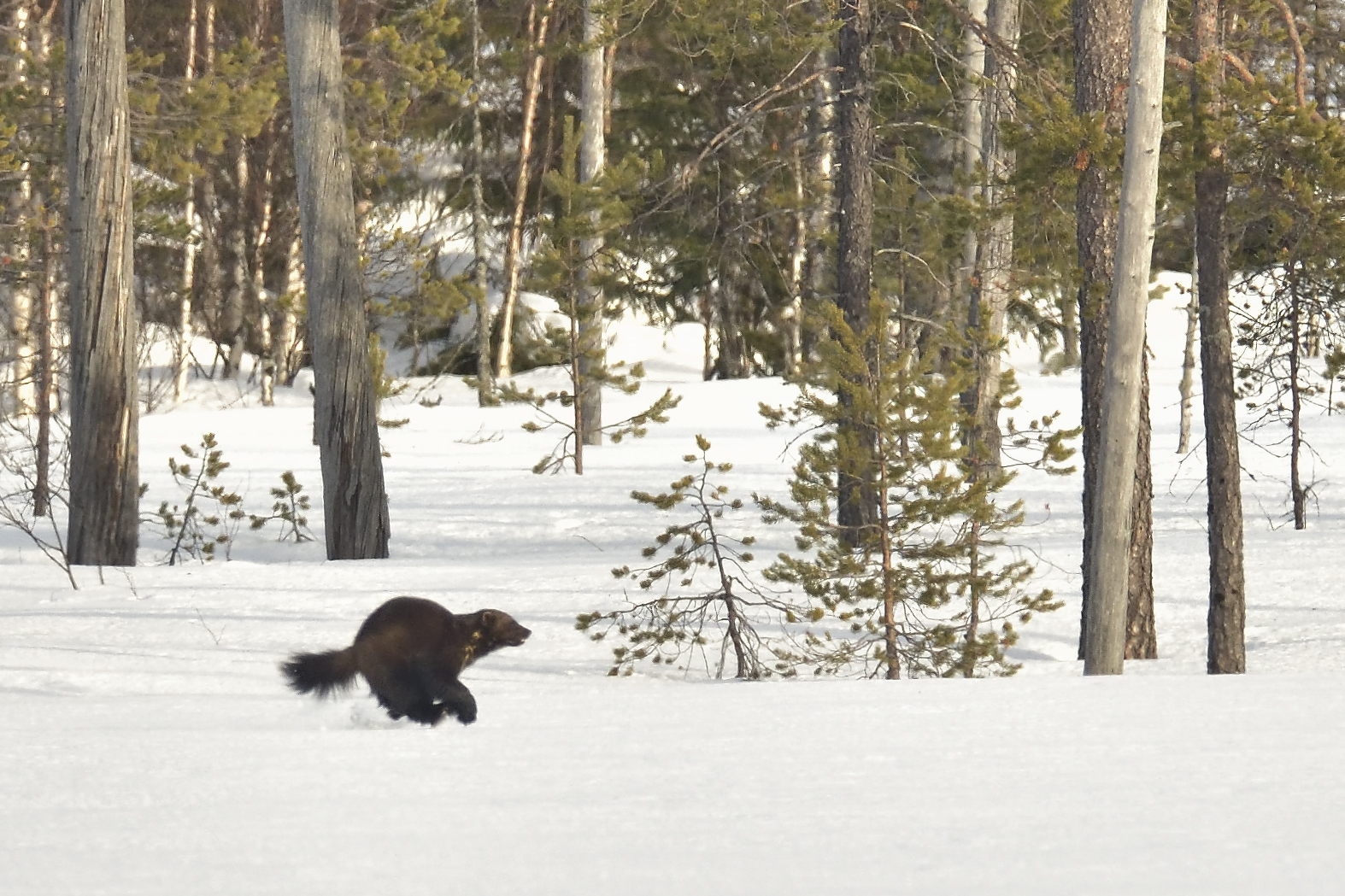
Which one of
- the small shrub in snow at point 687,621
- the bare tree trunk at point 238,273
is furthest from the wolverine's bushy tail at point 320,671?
the bare tree trunk at point 238,273

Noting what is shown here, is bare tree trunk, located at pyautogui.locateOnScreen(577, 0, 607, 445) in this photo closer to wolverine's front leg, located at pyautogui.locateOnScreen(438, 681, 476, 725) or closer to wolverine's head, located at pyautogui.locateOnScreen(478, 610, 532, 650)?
wolverine's head, located at pyautogui.locateOnScreen(478, 610, 532, 650)

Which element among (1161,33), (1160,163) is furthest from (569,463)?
(1161,33)

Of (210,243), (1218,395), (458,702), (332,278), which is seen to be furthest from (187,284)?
(458,702)

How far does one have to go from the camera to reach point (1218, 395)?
33.9ft

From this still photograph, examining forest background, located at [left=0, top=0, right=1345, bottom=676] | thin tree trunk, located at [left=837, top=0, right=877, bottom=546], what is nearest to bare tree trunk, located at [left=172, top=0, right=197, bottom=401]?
forest background, located at [left=0, top=0, right=1345, bottom=676]

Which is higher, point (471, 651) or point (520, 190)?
point (520, 190)

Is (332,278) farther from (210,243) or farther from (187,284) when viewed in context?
(210,243)

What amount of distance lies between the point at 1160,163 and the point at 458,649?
23.2 ft

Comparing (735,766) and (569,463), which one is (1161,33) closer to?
(735,766)

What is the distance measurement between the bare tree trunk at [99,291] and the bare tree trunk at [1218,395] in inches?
317

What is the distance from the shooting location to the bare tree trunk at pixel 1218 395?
9969mm

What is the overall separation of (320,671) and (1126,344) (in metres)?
5.46

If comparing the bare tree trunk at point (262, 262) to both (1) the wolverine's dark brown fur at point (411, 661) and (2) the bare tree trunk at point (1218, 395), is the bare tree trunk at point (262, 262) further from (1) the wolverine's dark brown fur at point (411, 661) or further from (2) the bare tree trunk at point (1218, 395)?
(1) the wolverine's dark brown fur at point (411, 661)

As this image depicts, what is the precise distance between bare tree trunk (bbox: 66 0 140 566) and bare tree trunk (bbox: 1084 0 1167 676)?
7551mm
